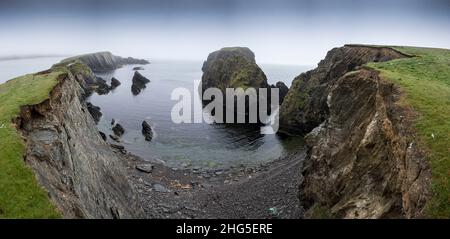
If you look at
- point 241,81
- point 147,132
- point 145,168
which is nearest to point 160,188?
point 145,168

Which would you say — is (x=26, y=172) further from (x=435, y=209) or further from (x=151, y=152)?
(x=151, y=152)

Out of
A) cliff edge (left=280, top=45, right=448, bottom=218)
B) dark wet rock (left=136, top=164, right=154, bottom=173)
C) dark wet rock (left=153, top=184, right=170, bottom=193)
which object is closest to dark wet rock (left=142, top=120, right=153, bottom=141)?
dark wet rock (left=136, top=164, right=154, bottom=173)

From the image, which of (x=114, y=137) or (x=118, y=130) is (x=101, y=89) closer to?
(x=118, y=130)

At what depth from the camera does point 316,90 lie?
2916 inches

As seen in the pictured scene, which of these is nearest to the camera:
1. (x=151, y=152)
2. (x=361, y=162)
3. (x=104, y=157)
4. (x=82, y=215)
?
(x=82, y=215)

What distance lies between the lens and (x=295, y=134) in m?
74.4

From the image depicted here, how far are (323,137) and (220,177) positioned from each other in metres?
22.8

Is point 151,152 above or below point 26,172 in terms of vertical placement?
below

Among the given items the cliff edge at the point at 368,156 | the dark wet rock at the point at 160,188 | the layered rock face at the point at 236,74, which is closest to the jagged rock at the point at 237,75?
the layered rock face at the point at 236,74

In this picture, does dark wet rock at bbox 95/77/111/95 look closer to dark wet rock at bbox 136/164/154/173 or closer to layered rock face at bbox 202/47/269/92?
layered rock face at bbox 202/47/269/92

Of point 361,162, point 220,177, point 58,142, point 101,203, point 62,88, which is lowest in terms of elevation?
point 220,177

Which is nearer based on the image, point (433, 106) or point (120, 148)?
point (433, 106)

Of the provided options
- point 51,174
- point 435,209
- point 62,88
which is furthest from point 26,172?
point 435,209

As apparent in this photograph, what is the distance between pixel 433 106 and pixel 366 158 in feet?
17.8
